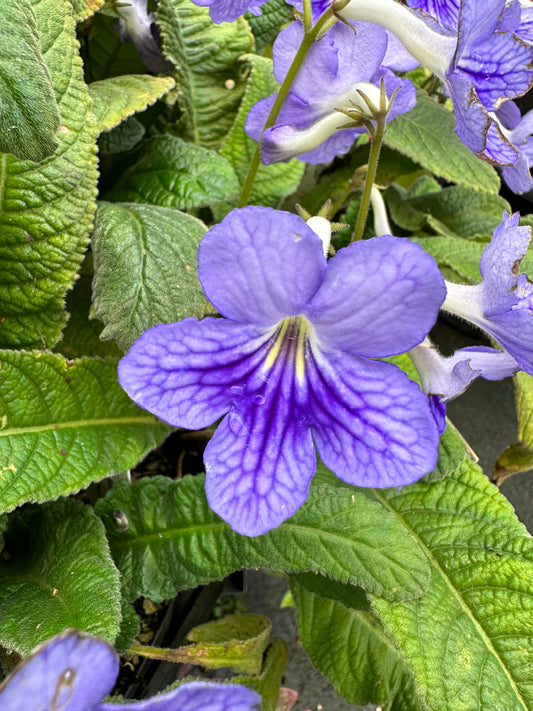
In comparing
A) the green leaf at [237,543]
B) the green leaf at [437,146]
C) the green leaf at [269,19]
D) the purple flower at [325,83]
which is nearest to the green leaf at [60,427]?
the green leaf at [237,543]

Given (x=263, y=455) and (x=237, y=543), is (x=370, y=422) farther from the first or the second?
(x=237, y=543)

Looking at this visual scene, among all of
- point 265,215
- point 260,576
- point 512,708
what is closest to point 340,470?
point 265,215

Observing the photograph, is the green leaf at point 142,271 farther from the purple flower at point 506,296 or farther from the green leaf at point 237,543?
the purple flower at point 506,296

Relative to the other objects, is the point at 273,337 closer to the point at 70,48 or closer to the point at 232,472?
the point at 232,472

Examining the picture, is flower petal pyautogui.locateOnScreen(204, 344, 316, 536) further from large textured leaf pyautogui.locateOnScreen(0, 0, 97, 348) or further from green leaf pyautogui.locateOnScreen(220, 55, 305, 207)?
green leaf pyautogui.locateOnScreen(220, 55, 305, 207)

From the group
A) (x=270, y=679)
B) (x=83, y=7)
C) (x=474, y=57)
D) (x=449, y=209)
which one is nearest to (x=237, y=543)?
(x=270, y=679)

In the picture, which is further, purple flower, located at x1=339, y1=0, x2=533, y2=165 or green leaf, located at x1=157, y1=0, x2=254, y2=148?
green leaf, located at x1=157, y1=0, x2=254, y2=148

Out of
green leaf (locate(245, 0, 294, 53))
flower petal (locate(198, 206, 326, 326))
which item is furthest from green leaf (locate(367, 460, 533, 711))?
green leaf (locate(245, 0, 294, 53))
